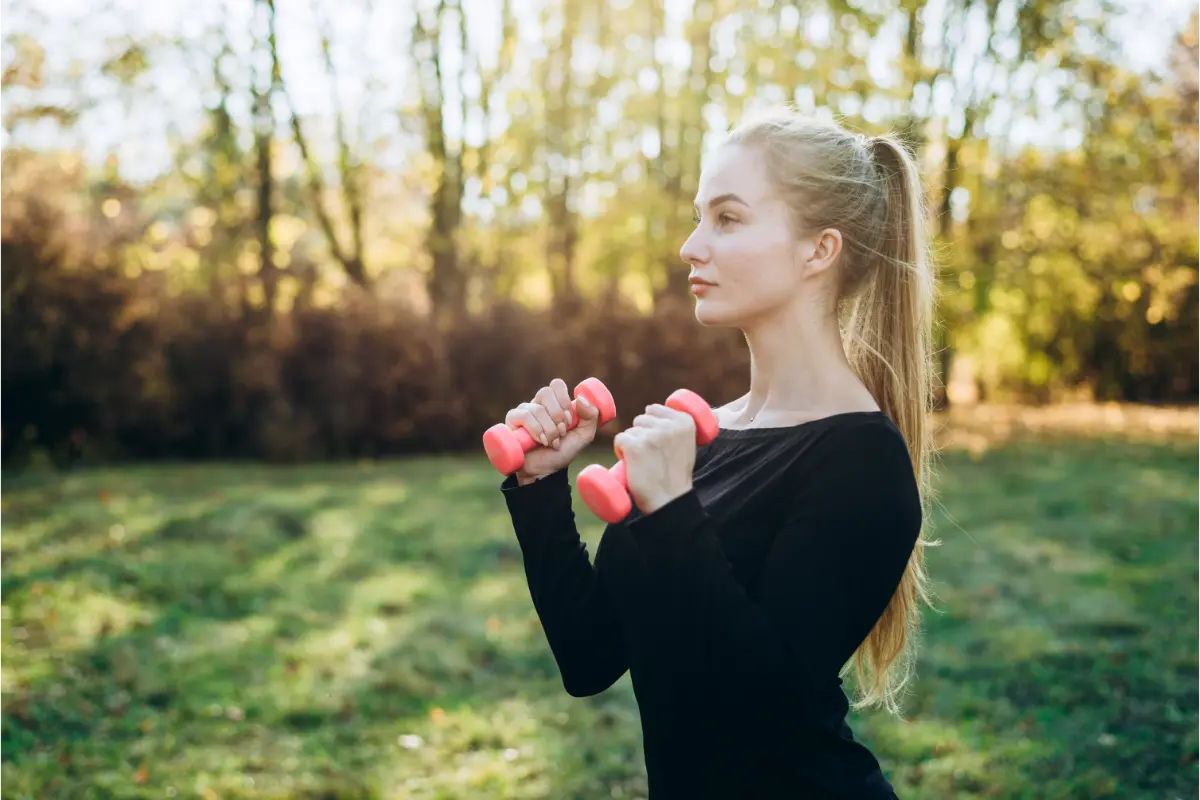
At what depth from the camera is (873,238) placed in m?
2.09

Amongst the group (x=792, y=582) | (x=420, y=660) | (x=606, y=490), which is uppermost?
(x=606, y=490)

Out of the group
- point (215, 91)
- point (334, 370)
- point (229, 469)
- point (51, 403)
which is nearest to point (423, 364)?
point (334, 370)

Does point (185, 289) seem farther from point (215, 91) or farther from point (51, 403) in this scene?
point (215, 91)

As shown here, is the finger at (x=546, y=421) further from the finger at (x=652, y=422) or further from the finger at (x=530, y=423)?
the finger at (x=652, y=422)

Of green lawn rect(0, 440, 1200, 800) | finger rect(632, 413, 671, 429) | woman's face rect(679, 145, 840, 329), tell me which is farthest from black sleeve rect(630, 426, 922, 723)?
green lawn rect(0, 440, 1200, 800)

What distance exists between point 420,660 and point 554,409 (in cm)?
457

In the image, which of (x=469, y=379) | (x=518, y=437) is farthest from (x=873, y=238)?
(x=469, y=379)

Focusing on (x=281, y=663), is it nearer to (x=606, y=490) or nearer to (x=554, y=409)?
(x=554, y=409)

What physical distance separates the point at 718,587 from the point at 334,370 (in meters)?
13.2

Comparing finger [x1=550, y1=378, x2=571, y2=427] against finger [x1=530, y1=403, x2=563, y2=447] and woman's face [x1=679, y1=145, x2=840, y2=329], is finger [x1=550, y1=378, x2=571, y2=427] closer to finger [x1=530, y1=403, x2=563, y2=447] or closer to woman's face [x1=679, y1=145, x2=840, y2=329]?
finger [x1=530, y1=403, x2=563, y2=447]

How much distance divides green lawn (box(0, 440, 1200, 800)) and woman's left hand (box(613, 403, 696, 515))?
10.9ft

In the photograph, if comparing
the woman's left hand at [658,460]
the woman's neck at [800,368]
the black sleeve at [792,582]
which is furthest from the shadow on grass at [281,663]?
the woman's left hand at [658,460]

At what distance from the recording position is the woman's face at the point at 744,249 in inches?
76.7

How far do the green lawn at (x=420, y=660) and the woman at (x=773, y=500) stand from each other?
9.42 feet
